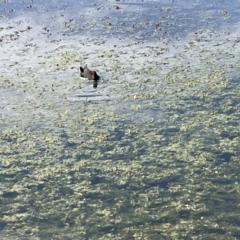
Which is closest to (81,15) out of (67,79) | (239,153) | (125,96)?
(67,79)

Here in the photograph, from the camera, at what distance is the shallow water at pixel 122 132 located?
9242 millimetres

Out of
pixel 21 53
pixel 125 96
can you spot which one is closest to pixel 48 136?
pixel 125 96

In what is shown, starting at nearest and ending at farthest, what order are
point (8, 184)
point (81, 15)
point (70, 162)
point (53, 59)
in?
point (8, 184) → point (70, 162) → point (53, 59) → point (81, 15)

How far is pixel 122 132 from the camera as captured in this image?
40.7 ft

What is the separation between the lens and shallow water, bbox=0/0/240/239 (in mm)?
9242

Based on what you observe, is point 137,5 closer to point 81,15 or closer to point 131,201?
point 81,15

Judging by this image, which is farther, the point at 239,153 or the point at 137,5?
the point at 137,5

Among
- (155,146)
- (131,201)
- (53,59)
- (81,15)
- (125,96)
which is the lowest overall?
(131,201)

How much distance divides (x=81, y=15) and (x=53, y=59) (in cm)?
679

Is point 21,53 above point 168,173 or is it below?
above

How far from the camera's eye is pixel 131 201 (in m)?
9.66

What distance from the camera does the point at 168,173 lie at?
34.6 feet

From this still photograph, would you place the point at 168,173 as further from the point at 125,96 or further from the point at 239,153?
the point at 125,96

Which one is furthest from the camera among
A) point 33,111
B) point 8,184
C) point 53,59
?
point 53,59
